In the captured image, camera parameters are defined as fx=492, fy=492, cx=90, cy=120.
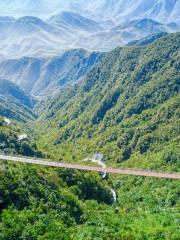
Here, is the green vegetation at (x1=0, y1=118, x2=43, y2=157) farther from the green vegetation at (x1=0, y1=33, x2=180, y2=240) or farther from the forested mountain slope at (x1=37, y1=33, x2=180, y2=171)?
the forested mountain slope at (x1=37, y1=33, x2=180, y2=171)

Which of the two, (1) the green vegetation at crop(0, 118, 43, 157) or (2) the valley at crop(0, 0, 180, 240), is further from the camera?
(1) the green vegetation at crop(0, 118, 43, 157)

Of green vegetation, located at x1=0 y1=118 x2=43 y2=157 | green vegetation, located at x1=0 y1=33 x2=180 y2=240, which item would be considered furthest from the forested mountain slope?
green vegetation, located at x1=0 y1=118 x2=43 y2=157

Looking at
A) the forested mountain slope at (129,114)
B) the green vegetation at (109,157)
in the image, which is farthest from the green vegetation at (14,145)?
the forested mountain slope at (129,114)

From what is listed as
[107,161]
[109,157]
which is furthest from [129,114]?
[107,161]

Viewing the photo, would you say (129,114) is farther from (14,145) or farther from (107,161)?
(14,145)

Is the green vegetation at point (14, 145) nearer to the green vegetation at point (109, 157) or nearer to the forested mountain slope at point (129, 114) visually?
the green vegetation at point (109, 157)

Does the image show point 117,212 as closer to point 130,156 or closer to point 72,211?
point 72,211

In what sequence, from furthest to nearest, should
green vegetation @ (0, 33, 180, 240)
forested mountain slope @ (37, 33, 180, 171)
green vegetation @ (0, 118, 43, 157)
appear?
1. forested mountain slope @ (37, 33, 180, 171)
2. green vegetation @ (0, 118, 43, 157)
3. green vegetation @ (0, 33, 180, 240)

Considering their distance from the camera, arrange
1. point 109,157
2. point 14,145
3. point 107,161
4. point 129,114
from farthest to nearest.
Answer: point 129,114 < point 109,157 < point 107,161 < point 14,145

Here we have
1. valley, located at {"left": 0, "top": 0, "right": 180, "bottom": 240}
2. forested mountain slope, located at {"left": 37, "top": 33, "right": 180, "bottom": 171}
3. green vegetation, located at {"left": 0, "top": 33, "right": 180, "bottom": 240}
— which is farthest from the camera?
forested mountain slope, located at {"left": 37, "top": 33, "right": 180, "bottom": 171}
